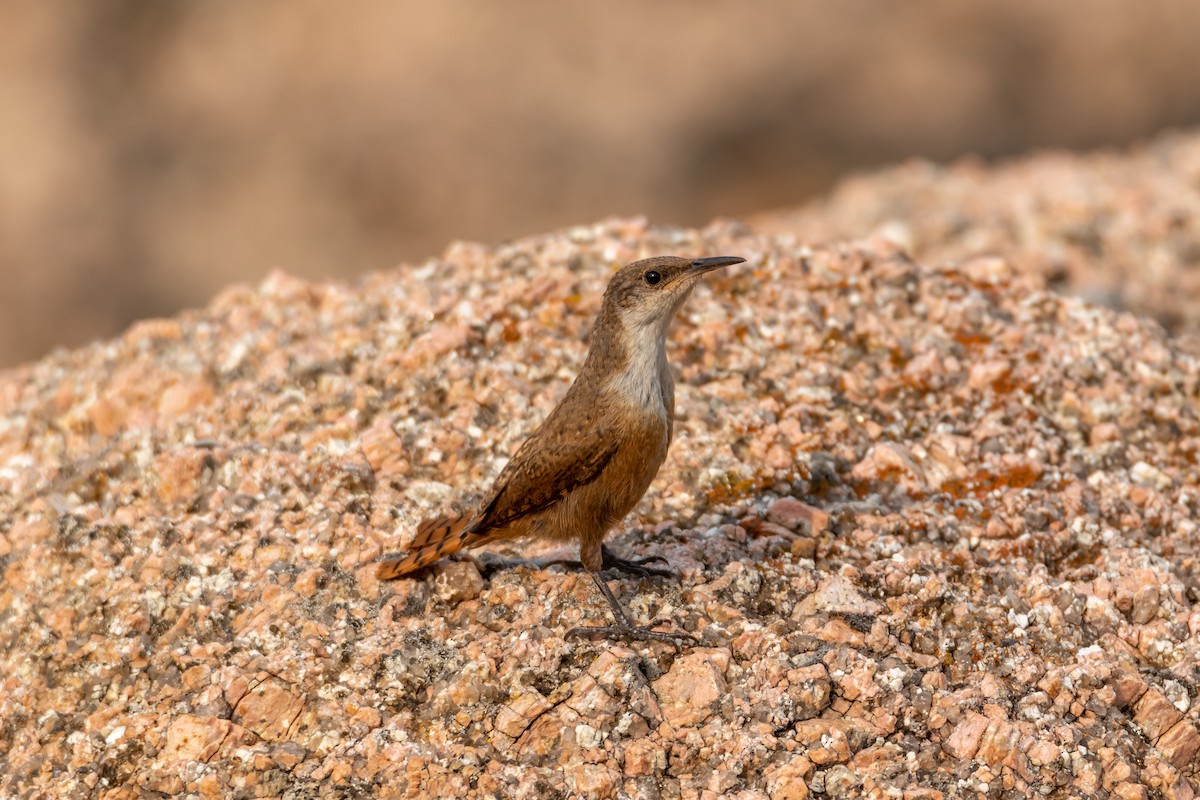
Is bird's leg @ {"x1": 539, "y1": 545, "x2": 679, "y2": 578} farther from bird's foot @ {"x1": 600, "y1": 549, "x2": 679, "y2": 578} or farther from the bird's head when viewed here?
the bird's head

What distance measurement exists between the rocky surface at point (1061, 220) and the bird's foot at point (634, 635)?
348 centimetres

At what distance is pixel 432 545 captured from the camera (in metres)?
4.30

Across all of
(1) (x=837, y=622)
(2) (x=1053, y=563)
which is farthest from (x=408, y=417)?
(2) (x=1053, y=563)

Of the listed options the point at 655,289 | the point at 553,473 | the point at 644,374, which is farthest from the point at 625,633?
the point at 655,289

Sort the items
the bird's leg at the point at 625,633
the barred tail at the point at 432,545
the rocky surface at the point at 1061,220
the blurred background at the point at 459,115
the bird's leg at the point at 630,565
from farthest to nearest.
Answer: the blurred background at the point at 459,115, the rocky surface at the point at 1061,220, the bird's leg at the point at 630,565, the barred tail at the point at 432,545, the bird's leg at the point at 625,633

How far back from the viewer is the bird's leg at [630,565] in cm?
445

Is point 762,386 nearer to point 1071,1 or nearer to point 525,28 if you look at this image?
point 525,28

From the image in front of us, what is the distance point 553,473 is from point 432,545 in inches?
19.7

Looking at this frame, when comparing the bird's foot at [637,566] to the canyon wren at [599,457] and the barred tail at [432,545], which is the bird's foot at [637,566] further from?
the barred tail at [432,545]

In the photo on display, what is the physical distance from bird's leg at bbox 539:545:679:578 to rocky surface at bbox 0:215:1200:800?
51 mm

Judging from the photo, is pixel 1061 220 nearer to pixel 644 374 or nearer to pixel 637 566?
pixel 644 374

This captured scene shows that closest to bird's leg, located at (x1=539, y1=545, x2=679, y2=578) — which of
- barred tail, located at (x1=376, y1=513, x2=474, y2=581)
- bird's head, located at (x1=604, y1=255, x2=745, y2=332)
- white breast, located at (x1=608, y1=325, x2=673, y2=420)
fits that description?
barred tail, located at (x1=376, y1=513, x2=474, y2=581)

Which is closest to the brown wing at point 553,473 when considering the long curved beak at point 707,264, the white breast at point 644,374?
the white breast at point 644,374

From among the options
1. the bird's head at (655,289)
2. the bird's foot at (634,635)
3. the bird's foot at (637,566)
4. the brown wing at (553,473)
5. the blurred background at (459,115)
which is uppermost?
the blurred background at (459,115)
